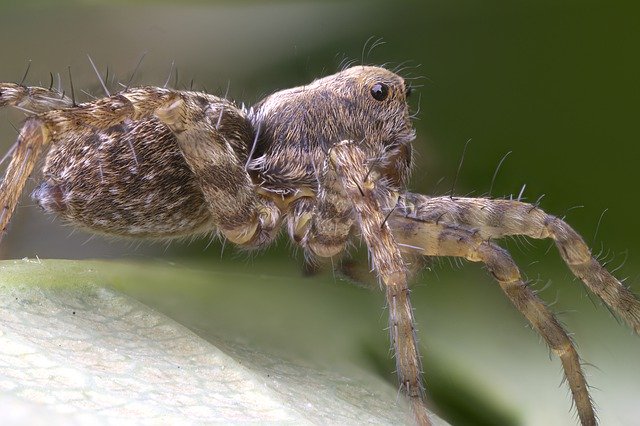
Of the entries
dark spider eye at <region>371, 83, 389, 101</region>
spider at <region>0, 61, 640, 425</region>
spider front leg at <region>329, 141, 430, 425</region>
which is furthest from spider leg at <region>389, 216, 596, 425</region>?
dark spider eye at <region>371, 83, 389, 101</region>

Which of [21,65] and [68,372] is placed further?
[21,65]

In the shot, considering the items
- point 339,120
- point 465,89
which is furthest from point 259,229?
point 465,89

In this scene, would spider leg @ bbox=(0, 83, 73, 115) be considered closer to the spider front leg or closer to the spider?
the spider

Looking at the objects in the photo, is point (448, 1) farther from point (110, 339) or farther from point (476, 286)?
point (110, 339)

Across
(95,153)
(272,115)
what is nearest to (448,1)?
(272,115)

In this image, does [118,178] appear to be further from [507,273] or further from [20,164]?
[507,273]

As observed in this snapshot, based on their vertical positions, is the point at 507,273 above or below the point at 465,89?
below

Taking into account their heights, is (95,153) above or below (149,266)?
above
